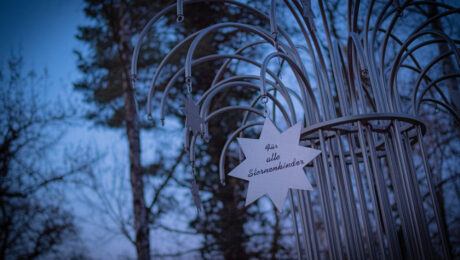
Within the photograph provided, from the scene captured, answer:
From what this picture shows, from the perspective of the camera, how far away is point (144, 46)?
19.2ft

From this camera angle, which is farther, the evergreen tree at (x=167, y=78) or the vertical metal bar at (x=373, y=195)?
the evergreen tree at (x=167, y=78)

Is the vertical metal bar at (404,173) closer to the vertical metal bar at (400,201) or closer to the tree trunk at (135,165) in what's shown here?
the vertical metal bar at (400,201)

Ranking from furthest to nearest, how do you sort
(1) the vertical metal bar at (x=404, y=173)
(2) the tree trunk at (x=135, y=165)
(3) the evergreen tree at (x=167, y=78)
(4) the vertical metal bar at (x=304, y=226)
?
(3) the evergreen tree at (x=167, y=78)
(2) the tree trunk at (x=135, y=165)
(4) the vertical metal bar at (x=304, y=226)
(1) the vertical metal bar at (x=404, y=173)

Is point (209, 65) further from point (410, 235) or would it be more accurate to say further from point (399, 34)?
point (410, 235)

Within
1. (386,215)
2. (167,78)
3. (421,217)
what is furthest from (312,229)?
(167,78)

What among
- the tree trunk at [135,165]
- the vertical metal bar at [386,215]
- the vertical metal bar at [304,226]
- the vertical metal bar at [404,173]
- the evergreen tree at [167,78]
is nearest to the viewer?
the vertical metal bar at [386,215]

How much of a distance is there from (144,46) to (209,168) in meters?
2.31

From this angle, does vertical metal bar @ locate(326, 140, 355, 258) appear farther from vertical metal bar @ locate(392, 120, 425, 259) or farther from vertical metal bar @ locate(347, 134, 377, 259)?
vertical metal bar @ locate(392, 120, 425, 259)

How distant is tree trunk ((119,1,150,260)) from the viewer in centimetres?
439

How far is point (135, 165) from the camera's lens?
185 inches

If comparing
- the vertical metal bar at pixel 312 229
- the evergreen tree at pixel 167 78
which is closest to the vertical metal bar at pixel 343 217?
the vertical metal bar at pixel 312 229

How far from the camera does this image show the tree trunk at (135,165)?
4.39 metres

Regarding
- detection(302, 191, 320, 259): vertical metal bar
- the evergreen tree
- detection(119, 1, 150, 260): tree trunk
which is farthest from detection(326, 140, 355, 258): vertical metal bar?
the evergreen tree

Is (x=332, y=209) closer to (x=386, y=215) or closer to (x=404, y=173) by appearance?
(x=386, y=215)
